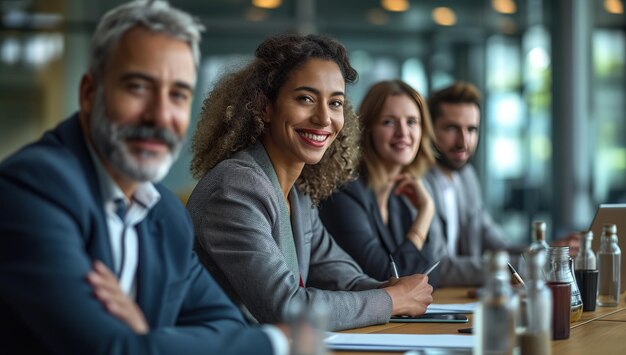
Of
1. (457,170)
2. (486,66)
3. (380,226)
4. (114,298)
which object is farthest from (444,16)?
(114,298)

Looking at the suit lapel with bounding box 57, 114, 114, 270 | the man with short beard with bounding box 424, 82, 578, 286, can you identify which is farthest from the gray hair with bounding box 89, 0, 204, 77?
the man with short beard with bounding box 424, 82, 578, 286

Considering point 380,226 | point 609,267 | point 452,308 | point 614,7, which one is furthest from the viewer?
point 614,7

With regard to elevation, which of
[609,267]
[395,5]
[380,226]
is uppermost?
[395,5]

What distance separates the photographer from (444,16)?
9.00m

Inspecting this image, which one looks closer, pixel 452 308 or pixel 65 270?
pixel 65 270

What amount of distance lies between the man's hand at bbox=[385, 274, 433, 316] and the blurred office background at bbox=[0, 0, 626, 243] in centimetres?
535

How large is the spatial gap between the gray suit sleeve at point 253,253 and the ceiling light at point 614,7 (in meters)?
6.48

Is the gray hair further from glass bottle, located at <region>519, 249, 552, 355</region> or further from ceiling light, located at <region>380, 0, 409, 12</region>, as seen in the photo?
ceiling light, located at <region>380, 0, 409, 12</region>

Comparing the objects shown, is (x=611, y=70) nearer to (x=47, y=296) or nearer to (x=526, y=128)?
(x=526, y=128)

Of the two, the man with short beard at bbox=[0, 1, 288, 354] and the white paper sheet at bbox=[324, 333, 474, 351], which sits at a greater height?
the man with short beard at bbox=[0, 1, 288, 354]

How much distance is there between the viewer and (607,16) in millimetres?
8422

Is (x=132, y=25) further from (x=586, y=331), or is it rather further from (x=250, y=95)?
(x=586, y=331)

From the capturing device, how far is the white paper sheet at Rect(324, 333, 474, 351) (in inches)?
81.0

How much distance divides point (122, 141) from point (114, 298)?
289 millimetres
